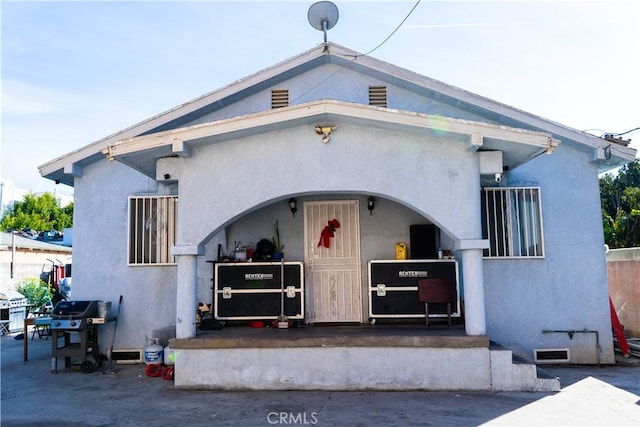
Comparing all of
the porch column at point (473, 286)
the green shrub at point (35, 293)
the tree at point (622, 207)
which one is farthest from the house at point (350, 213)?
the green shrub at point (35, 293)

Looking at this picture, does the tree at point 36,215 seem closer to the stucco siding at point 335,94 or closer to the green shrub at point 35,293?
the green shrub at point 35,293

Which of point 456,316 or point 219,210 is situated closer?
point 219,210

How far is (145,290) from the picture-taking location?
853 cm

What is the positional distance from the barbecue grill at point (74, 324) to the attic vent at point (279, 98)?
187 inches

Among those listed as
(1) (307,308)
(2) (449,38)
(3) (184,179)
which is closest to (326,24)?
(2) (449,38)

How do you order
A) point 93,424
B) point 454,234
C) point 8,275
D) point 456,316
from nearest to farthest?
point 93,424 < point 454,234 < point 456,316 < point 8,275

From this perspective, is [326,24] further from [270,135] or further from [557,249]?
[557,249]

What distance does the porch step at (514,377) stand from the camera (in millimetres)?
6145

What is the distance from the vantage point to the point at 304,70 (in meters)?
8.80

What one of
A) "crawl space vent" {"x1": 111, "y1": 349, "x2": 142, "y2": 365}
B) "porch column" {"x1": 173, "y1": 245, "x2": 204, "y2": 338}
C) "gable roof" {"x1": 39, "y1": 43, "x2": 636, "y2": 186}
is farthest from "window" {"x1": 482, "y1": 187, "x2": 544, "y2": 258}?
"crawl space vent" {"x1": 111, "y1": 349, "x2": 142, "y2": 365}

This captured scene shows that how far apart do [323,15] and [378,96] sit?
1745 millimetres

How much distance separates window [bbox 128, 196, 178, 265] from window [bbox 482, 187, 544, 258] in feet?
18.7

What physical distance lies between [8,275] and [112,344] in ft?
37.9

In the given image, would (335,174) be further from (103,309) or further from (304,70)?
(103,309)
